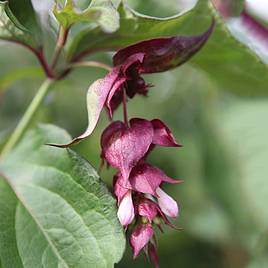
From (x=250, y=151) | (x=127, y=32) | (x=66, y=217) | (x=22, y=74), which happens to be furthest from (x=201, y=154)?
(x=66, y=217)

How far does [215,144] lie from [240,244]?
24 cm

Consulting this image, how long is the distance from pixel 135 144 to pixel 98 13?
148mm

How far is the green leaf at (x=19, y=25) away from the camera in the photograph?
29.1 inches

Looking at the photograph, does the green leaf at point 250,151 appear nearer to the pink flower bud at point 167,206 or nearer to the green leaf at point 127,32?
the green leaf at point 127,32

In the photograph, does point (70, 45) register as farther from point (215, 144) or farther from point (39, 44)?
point (215, 144)

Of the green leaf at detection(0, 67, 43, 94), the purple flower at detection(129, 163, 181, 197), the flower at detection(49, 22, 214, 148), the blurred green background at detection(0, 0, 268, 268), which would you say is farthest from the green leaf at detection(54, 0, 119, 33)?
the blurred green background at detection(0, 0, 268, 268)

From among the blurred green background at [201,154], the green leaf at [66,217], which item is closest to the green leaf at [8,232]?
the green leaf at [66,217]

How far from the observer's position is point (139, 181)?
670mm

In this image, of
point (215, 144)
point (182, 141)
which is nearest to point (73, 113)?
point (182, 141)

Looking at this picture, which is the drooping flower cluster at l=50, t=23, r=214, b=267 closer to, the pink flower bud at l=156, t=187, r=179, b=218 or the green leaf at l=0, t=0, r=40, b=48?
the pink flower bud at l=156, t=187, r=179, b=218

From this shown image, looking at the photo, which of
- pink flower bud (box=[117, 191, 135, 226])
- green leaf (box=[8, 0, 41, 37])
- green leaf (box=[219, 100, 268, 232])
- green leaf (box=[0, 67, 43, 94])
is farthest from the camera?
green leaf (box=[219, 100, 268, 232])

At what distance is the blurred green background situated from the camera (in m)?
1.37

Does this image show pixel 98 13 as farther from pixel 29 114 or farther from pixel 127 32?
pixel 29 114

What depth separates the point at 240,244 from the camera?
147cm
